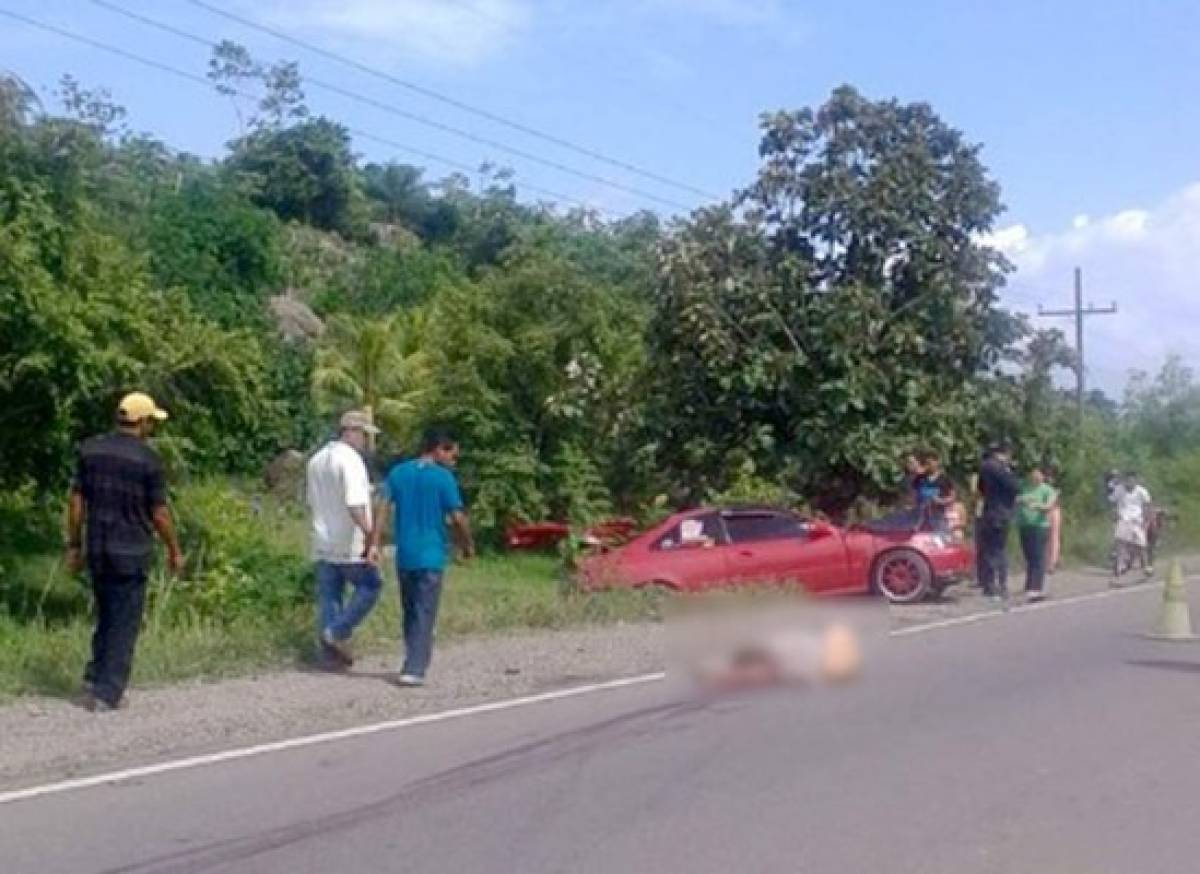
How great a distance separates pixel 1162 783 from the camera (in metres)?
10.1

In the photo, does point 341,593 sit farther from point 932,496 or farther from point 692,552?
point 932,496

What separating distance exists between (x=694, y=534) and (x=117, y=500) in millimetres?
10132

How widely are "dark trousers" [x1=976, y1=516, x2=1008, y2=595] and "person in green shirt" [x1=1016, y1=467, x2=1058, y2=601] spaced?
0.83 metres

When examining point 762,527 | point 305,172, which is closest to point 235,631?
point 762,527

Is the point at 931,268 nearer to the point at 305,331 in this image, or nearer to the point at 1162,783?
the point at 1162,783

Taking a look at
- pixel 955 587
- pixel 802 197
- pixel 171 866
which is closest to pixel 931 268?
pixel 802 197

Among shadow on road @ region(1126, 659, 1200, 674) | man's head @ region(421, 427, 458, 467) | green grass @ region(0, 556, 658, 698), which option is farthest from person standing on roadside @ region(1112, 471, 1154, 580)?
man's head @ region(421, 427, 458, 467)

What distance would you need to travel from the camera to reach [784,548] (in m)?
21.4

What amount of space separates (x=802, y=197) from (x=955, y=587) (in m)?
6.73

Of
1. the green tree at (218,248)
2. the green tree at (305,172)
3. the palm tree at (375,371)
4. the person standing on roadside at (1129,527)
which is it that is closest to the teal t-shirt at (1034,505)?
the person standing on roadside at (1129,527)

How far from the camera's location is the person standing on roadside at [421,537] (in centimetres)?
1342

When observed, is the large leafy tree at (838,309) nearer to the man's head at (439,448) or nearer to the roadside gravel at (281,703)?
the roadside gravel at (281,703)

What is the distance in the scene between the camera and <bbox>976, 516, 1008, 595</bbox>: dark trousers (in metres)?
22.3

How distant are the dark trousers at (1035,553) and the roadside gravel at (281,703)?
24.8ft
